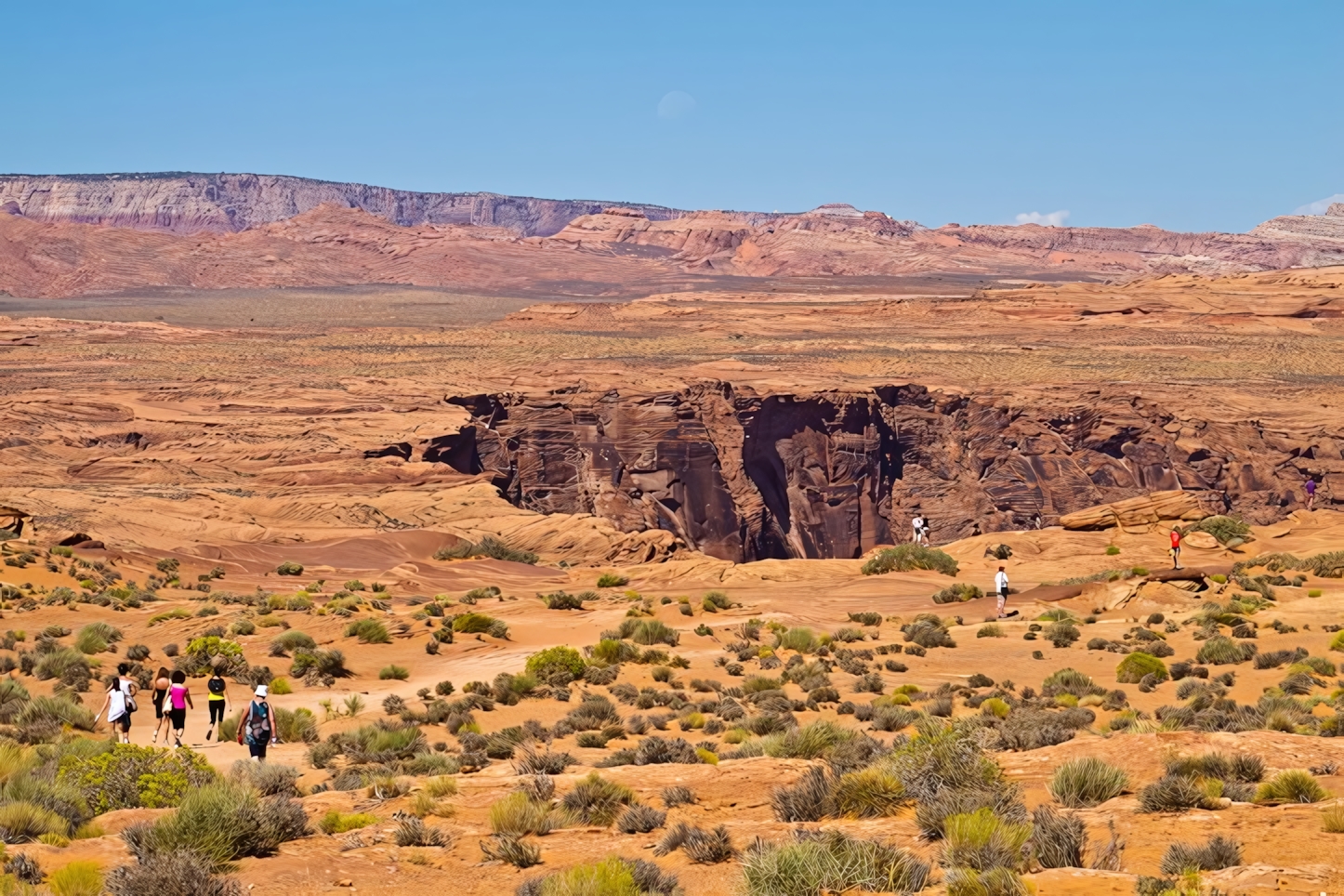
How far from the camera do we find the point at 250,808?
11.4m

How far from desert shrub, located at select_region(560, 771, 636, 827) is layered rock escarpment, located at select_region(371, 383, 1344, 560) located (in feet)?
139

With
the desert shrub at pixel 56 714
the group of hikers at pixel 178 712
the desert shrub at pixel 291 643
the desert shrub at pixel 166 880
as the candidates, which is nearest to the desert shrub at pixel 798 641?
the desert shrub at pixel 291 643

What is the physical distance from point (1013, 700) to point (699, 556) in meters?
21.4

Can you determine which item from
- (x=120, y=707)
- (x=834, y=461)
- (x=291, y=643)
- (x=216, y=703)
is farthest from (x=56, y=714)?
(x=834, y=461)

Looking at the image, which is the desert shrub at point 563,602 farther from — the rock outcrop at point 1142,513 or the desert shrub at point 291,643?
the rock outcrop at point 1142,513

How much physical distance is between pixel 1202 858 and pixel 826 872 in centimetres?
239

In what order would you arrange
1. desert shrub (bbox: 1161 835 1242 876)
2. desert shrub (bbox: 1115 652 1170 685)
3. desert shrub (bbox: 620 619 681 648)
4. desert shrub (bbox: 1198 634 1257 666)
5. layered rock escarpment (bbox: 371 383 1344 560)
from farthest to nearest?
1. layered rock escarpment (bbox: 371 383 1344 560)
2. desert shrub (bbox: 620 619 681 648)
3. desert shrub (bbox: 1198 634 1257 666)
4. desert shrub (bbox: 1115 652 1170 685)
5. desert shrub (bbox: 1161 835 1242 876)

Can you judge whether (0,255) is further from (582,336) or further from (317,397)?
(317,397)

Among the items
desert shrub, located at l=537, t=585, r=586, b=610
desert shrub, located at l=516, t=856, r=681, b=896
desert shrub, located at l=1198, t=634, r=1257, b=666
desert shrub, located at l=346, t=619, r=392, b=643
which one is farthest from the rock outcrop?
desert shrub, located at l=516, t=856, r=681, b=896

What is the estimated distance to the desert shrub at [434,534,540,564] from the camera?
38.9 m

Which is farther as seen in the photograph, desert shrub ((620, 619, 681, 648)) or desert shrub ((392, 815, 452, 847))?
desert shrub ((620, 619, 681, 648))

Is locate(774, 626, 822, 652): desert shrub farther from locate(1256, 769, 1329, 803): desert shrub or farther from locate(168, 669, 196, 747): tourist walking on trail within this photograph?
locate(1256, 769, 1329, 803): desert shrub

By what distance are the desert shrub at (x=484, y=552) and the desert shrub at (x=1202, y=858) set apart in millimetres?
30341

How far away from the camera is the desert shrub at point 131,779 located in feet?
43.0
